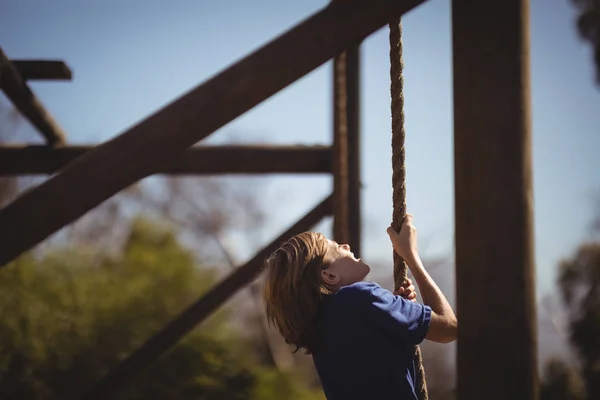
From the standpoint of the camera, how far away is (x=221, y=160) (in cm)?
504

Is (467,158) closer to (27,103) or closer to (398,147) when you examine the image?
(398,147)

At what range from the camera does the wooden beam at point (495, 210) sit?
1772 millimetres

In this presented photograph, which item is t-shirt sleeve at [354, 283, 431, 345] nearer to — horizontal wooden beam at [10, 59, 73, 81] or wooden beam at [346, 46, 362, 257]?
horizontal wooden beam at [10, 59, 73, 81]

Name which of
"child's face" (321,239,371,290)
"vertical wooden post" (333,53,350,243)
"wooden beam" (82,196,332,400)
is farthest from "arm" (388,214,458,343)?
"wooden beam" (82,196,332,400)

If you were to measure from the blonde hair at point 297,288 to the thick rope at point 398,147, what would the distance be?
0.22 metres

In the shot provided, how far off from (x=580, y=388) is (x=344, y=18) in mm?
10112

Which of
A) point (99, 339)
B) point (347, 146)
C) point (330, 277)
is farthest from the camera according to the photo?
point (99, 339)

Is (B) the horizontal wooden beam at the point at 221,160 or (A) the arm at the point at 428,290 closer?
(A) the arm at the point at 428,290

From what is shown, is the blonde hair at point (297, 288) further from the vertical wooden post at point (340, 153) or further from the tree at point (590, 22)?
the tree at point (590, 22)

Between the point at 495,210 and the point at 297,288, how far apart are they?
1.76 feet

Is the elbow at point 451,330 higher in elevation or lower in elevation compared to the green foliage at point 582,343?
higher

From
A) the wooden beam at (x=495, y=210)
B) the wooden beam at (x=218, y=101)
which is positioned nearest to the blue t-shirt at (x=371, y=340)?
the wooden beam at (x=495, y=210)

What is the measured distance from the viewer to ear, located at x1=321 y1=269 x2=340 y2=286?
200 centimetres

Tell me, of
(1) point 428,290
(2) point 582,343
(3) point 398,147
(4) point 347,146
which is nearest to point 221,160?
(4) point 347,146
